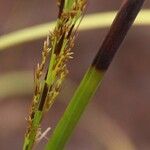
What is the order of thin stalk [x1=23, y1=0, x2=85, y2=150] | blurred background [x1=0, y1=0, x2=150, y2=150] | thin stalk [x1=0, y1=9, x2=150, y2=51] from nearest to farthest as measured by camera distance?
thin stalk [x1=23, y1=0, x2=85, y2=150], thin stalk [x1=0, y1=9, x2=150, y2=51], blurred background [x1=0, y1=0, x2=150, y2=150]

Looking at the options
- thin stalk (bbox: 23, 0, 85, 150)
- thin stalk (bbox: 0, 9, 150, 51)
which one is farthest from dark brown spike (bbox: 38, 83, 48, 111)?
thin stalk (bbox: 0, 9, 150, 51)

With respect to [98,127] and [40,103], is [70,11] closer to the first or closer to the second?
[40,103]

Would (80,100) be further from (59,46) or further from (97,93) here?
(97,93)

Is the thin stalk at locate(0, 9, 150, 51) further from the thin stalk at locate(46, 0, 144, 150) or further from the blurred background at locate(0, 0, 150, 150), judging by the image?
the blurred background at locate(0, 0, 150, 150)

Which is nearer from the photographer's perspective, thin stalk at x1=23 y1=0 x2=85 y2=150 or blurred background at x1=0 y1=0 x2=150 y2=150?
thin stalk at x1=23 y1=0 x2=85 y2=150

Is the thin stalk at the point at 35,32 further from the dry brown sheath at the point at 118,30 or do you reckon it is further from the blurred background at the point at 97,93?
the blurred background at the point at 97,93

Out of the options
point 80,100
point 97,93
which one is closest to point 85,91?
point 80,100
